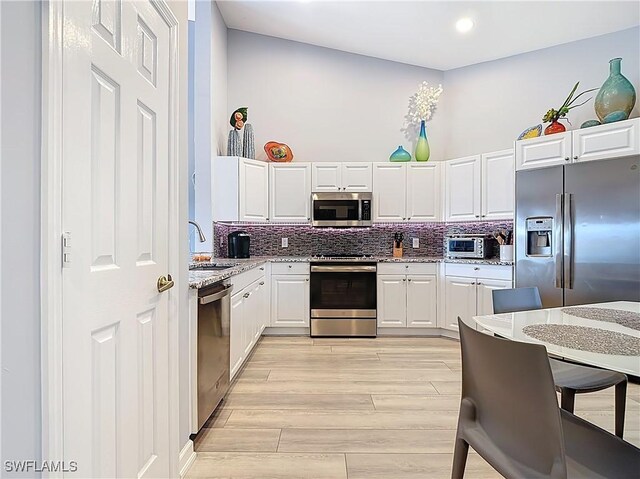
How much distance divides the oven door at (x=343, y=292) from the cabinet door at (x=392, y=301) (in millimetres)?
104

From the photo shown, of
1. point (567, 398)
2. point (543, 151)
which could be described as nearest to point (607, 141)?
point (543, 151)

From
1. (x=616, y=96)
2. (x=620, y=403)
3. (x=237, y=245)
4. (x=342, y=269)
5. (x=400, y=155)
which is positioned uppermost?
(x=616, y=96)

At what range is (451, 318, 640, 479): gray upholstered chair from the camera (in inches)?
38.4

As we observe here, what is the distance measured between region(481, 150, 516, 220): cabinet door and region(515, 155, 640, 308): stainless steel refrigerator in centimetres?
21

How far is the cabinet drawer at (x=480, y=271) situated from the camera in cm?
382

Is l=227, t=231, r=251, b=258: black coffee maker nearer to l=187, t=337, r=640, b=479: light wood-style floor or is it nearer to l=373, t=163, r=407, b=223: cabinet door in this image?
l=187, t=337, r=640, b=479: light wood-style floor

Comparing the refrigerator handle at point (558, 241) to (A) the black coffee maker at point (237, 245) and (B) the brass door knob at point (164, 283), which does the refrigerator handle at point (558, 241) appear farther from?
(B) the brass door knob at point (164, 283)

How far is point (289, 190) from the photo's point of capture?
4590 millimetres

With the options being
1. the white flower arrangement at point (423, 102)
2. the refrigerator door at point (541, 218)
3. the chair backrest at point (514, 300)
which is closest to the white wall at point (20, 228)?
the chair backrest at point (514, 300)

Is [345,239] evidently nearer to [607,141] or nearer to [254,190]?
[254,190]

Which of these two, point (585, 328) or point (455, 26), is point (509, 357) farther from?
point (455, 26)

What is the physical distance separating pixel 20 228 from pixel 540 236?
153 inches

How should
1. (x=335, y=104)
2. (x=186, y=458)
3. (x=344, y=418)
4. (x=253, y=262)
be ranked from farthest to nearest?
1. (x=335, y=104)
2. (x=253, y=262)
3. (x=344, y=418)
4. (x=186, y=458)

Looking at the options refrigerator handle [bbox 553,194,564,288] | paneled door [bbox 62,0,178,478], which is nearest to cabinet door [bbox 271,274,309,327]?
refrigerator handle [bbox 553,194,564,288]
